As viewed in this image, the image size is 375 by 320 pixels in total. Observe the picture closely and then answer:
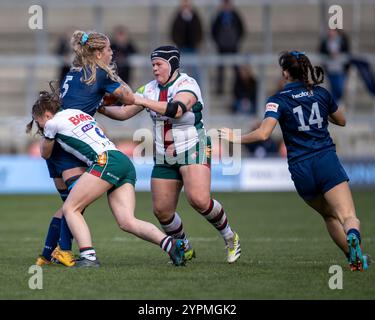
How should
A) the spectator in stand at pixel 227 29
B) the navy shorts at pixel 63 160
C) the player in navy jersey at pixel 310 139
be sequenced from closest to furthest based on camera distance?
the player in navy jersey at pixel 310 139 < the navy shorts at pixel 63 160 < the spectator in stand at pixel 227 29

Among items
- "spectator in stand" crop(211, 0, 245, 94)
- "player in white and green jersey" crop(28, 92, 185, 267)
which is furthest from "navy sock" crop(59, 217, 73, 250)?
"spectator in stand" crop(211, 0, 245, 94)

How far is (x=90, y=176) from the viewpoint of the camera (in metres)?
9.10

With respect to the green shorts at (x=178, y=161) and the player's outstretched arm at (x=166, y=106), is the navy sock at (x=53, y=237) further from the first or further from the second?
the player's outstretched arm at (x=166, y=106)

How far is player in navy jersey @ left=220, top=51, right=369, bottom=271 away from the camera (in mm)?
8891

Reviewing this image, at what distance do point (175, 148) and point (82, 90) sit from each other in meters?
1.20

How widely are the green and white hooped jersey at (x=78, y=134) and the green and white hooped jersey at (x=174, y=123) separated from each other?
2.65 feet

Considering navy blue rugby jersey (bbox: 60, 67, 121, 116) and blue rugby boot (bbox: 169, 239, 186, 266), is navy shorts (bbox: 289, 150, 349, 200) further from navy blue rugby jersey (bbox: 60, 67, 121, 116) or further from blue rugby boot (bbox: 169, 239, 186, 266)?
navy blue rugby jersey (bbox: 60, 67, 121, 116)

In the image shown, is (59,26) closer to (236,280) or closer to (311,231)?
(311,231)

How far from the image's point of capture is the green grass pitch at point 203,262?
25.3 feet

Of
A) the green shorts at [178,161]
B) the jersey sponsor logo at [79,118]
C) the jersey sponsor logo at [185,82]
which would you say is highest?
the jersey sponsor logo at [185,82]

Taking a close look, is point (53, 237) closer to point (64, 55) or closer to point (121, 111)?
point (121, 111)

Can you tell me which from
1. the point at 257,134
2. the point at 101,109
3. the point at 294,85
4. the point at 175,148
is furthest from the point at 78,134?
the point at 294,85

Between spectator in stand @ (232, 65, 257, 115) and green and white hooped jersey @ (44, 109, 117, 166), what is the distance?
1347cm

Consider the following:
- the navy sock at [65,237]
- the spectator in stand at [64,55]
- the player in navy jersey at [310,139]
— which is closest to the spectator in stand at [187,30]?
the spectator in stand at [64,55]
